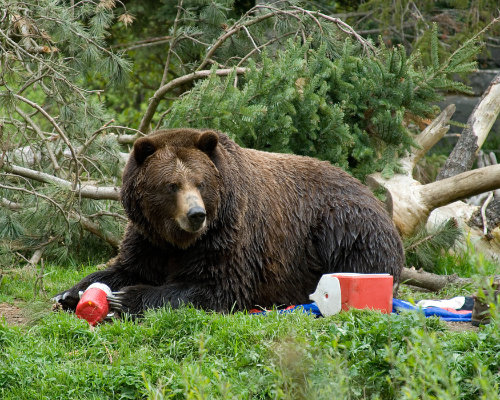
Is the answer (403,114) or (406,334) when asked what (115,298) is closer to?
(406,334)

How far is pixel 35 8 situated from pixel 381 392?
5955mm

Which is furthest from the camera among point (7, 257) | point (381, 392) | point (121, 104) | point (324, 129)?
point (121, 104)

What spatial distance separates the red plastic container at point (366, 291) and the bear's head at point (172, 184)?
1.18m

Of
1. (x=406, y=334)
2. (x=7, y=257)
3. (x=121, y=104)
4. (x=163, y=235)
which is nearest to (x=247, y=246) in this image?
(x=163, y=235)

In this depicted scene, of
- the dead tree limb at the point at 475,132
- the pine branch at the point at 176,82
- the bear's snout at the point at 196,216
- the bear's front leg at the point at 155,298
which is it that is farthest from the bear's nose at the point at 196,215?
the dead tree limb at the point at 475,132

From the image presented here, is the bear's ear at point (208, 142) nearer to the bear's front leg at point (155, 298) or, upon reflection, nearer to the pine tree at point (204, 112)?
the bear's front leg at point (155, 298)

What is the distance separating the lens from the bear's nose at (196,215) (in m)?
5.08

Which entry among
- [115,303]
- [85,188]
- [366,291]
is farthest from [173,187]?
[85,188]

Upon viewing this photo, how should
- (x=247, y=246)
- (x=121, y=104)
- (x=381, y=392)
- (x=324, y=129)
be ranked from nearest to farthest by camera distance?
1. (x=381, y=392)
2. (x=247, y=246)
3. (x=324, y=129)
4. (x=121, y=104)

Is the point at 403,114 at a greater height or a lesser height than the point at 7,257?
greater

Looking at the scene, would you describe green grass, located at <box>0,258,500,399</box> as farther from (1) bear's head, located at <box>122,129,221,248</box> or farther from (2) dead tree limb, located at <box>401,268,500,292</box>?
(2) dead tree limb, located at <box>401,268,500,292</box>

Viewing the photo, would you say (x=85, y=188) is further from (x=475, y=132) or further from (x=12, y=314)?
(x=475, y=132)

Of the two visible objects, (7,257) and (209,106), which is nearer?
(7,257)

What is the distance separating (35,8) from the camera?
7793mm
